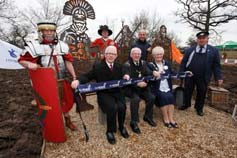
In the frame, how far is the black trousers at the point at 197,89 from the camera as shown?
4559 millimetres

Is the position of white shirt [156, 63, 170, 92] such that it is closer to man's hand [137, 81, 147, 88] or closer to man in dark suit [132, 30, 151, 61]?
man's hand [137, 81, 147, 88]

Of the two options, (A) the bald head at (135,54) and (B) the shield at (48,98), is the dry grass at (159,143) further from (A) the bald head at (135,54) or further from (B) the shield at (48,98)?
(A) the bald head at (135,54)

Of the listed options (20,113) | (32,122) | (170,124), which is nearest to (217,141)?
(170,124)

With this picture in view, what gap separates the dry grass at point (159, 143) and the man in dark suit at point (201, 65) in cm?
71

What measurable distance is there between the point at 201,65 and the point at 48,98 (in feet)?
9.77

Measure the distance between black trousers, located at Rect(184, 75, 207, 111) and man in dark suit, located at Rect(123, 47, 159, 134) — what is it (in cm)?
113

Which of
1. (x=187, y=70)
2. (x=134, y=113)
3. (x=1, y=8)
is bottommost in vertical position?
(x=134, y=113)

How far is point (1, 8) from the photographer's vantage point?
19.8m

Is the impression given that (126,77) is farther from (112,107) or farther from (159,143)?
(159,143)

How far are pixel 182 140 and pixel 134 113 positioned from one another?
2.89ft

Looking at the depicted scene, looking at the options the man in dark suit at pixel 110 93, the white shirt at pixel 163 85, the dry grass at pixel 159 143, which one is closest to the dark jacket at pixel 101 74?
the man in dark suit at pixel 110 93

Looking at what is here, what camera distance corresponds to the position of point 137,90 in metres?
4.04

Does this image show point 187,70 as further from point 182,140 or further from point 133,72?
point 182,140

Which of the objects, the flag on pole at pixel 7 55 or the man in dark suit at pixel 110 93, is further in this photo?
the flag on pole at pixel 7 55
